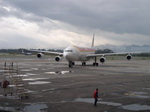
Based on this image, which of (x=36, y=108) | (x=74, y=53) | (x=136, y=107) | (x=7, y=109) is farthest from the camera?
(x=74, y=53)

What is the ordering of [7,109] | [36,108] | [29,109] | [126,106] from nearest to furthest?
[7,109]
[29,109]
[36,108]
[126,106]

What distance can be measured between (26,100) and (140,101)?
720cm

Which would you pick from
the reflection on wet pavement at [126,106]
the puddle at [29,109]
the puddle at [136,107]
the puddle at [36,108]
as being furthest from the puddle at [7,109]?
the puddle at [136,107]

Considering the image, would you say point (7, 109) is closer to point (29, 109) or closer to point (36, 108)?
point (29, 109)

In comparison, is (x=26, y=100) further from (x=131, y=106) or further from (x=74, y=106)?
(x=131, y=106)

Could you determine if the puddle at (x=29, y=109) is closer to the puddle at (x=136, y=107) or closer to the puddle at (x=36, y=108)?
the puddle at (x=36, y=108)

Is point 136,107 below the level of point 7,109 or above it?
below

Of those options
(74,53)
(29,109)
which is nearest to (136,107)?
(29,109)

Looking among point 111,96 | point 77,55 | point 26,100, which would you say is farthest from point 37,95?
point 77,55

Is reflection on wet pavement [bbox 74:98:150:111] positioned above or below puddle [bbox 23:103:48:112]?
below

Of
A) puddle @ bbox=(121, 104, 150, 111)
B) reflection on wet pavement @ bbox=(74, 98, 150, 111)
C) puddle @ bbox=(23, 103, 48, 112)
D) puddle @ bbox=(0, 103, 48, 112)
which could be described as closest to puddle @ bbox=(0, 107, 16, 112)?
puddle @ bbox=(0, 103, 48, 112)

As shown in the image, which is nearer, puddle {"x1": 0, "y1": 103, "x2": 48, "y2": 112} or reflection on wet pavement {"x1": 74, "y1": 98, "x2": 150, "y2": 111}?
puddle {"x1": 0, "y1": 103, "x2": 48, "y2": 112}

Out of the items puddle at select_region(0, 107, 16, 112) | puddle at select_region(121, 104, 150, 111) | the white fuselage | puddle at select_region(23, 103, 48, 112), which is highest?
the white fuselage

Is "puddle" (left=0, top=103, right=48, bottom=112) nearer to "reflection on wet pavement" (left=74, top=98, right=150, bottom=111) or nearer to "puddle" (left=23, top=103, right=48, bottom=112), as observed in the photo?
"puddle" (left=23, top=103, right=48, bottom=112)
